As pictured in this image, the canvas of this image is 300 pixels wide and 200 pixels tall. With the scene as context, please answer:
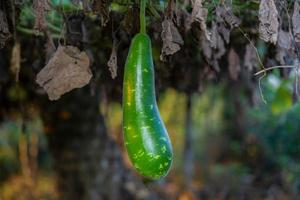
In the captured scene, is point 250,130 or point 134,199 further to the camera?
point 250,130

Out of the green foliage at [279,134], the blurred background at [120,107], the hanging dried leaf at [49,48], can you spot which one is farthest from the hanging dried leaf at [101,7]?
the green foliage at [279,134]

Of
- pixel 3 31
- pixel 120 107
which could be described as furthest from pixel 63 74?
pixel 120 107

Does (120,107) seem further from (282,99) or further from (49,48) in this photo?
(49,48)

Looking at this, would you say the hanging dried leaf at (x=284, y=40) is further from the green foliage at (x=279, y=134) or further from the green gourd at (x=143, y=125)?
the green foliage at (x=279, y=134)

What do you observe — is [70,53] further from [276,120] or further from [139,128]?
[276,120]

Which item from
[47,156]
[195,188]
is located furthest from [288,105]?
[47,156]

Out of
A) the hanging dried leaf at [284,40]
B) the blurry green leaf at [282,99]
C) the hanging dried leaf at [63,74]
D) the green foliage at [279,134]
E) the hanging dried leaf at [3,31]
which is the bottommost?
the green foliage at [279,134]
